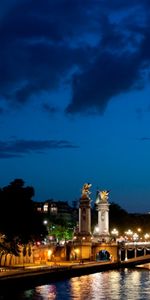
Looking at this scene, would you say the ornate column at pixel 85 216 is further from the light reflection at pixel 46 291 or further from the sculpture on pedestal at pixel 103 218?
the light reflection at pixel 46 291

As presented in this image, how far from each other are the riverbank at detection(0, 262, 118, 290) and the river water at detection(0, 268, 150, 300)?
2.58 ft

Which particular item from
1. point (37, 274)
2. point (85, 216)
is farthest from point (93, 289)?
point (85, 216)

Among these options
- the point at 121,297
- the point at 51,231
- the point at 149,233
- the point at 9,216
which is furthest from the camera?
the point at 149,233

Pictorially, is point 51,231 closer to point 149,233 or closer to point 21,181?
point 149,233

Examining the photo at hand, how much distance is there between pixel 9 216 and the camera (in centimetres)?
7300

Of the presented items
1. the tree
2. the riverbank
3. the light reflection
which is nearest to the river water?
the light reflection

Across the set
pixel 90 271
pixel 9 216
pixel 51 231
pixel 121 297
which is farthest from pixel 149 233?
pixel 121 297

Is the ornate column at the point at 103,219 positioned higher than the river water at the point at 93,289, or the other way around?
the ornate column at the point at 103,219

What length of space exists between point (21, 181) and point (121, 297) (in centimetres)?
2486

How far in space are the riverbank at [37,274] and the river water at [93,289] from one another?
2.58 feet

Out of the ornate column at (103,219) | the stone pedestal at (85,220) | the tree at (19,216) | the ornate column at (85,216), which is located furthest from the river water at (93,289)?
the ornate column at (103,219)

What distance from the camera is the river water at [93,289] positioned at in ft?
188

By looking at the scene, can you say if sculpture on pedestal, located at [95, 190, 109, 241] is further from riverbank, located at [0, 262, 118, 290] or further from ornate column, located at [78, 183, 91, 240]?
riverbank, located at [0, 262, 118, 290]

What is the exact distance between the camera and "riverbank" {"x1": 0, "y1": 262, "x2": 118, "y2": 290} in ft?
197
